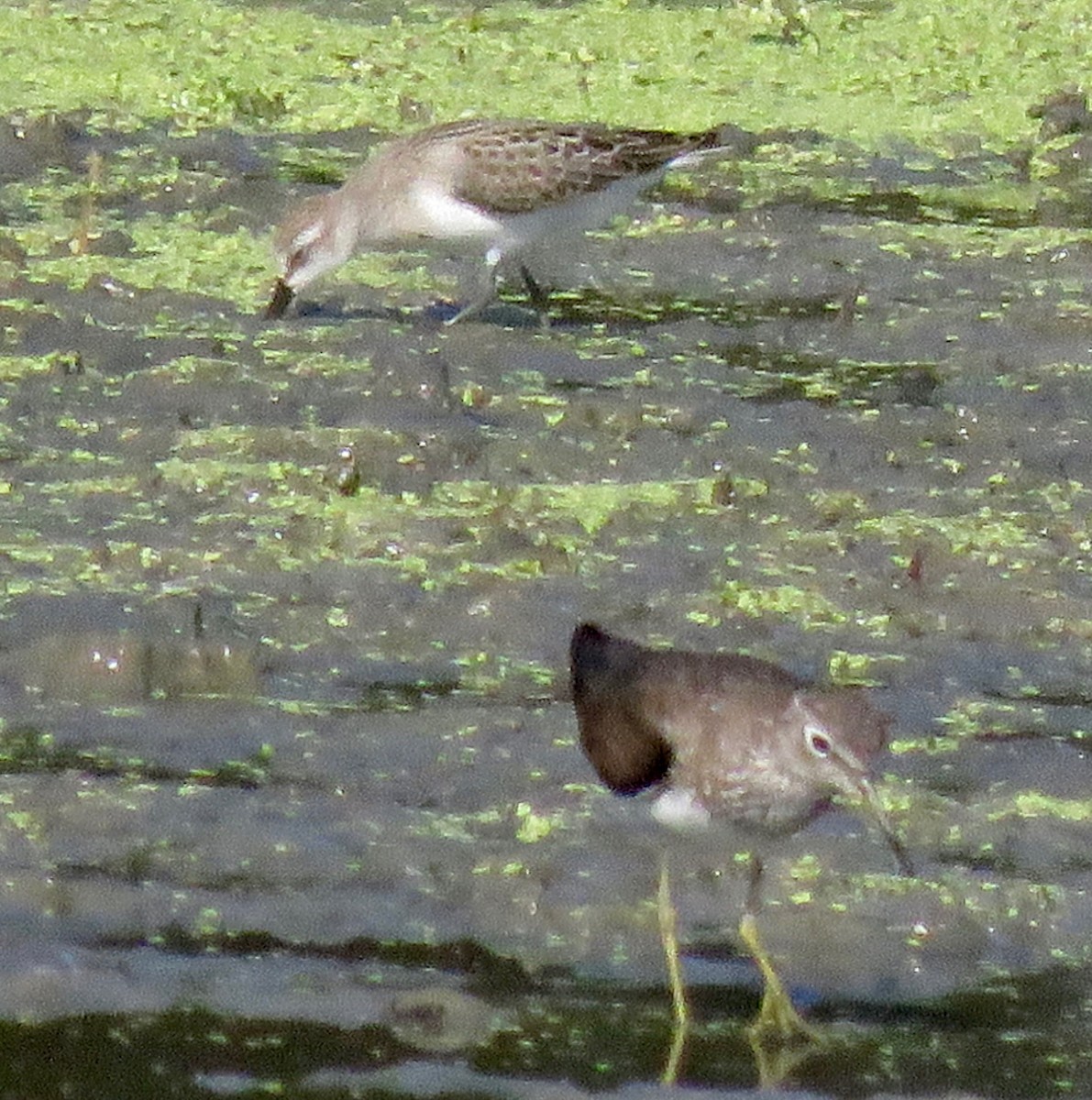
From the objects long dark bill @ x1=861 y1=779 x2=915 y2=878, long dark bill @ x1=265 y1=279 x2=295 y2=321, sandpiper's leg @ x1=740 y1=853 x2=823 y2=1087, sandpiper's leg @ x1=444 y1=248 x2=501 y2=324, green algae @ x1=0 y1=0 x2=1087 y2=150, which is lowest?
sandpiper's leg @ x1=740 y1=853 x2=823 y2=1087

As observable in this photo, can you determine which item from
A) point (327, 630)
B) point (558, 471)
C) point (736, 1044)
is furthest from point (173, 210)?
point (736, 1044)

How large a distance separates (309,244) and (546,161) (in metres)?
0.85

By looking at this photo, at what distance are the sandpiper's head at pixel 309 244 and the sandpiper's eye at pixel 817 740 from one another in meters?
4.53

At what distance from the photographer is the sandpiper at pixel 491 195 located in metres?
9.61

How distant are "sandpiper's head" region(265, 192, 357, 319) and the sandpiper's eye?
4531mm

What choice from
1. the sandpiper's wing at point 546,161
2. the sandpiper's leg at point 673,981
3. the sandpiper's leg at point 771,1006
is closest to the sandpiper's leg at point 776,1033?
the sandpiper's leg at point 771,1006

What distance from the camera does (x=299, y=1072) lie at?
5.09 m

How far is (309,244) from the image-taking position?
31.1 feet

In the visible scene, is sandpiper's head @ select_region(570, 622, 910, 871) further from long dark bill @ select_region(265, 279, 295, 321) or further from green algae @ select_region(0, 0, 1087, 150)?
green algae @ select_region(0, 0, 1087, 150)

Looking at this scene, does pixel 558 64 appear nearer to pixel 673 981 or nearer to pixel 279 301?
pixel 279 301

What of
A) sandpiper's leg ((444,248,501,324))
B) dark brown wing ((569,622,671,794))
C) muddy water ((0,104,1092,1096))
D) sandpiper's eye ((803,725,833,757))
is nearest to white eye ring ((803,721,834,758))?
sandpiper's eye ((803,725,833,757))

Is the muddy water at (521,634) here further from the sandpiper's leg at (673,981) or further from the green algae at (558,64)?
the green algae at (558,64)

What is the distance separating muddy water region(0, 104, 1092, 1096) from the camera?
17.6 feet

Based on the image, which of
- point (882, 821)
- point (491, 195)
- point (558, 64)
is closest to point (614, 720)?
point (882, 821)
